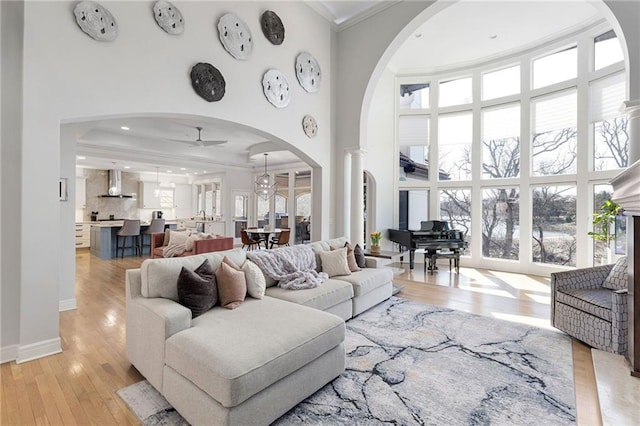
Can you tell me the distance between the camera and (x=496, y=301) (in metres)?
4.26

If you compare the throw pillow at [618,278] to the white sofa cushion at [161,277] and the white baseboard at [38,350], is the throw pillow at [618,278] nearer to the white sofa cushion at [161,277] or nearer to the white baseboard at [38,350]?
the white sofa cushion at [161,277]

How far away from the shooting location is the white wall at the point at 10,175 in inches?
98.2

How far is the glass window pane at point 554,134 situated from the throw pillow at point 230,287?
6476 millimetres

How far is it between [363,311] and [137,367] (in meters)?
A: 2.45

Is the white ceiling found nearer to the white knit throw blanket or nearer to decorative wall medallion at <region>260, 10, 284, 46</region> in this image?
decorative wall medallion at <region>260, 10, 284, 46</region>

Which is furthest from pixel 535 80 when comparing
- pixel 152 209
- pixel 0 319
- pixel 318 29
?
pixel 152 209

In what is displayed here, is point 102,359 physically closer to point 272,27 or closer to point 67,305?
point 67,305

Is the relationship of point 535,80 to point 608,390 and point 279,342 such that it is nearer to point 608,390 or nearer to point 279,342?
point 608,390

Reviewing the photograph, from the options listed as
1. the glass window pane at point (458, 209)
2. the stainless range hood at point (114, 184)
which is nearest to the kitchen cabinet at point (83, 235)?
the stainless range hood at point (114, 184)

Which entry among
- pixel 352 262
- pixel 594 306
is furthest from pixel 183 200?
pixel 594 306

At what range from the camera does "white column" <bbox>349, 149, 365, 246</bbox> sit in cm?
548

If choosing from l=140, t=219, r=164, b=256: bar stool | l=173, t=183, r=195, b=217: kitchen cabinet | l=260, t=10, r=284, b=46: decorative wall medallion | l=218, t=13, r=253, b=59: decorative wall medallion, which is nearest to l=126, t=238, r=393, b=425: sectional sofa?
l=218, t=13, r=253, b=59: decorative wall medallion

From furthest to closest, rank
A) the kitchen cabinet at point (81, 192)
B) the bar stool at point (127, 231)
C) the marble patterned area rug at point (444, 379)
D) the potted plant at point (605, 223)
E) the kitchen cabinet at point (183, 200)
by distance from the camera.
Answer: the kitchen cabinet at point (183, 200)
the kitchen cabinet at point (81, 192)
the bar stool at point (127, 231)
the potted plant at point (605, 223)
the marble patterned area rug at point (444, 379)

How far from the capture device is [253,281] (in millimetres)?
2758
